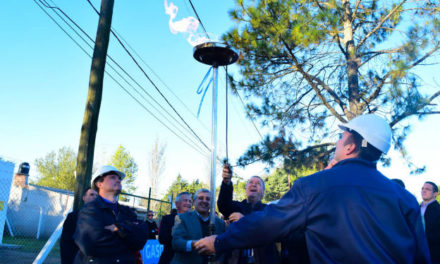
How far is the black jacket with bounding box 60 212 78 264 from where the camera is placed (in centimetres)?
429

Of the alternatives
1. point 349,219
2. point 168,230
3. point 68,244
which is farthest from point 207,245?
point 168,230

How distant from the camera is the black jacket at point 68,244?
429 cm

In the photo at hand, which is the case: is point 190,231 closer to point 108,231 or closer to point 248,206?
point 248,206

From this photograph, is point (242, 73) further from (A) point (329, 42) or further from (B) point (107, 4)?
(B) point (107, 4)

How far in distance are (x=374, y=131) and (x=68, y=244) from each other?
371 centimetres

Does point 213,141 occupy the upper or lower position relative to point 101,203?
upper

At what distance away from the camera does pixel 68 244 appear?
4.36 metres

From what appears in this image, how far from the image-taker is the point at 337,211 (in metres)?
1.92

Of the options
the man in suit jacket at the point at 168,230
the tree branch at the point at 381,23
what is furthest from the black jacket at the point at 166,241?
the tree branch at the point at 381,23

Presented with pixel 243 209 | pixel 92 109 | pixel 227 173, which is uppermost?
pixel 92 109

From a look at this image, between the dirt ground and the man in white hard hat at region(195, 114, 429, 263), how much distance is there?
1019cm

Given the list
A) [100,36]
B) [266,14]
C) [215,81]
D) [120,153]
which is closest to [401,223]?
[215,81]

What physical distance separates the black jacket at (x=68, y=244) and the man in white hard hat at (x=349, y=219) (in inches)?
111

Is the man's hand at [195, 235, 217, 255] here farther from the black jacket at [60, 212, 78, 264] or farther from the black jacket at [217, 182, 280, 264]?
the black jacket at [60, 212, 78, 264]
